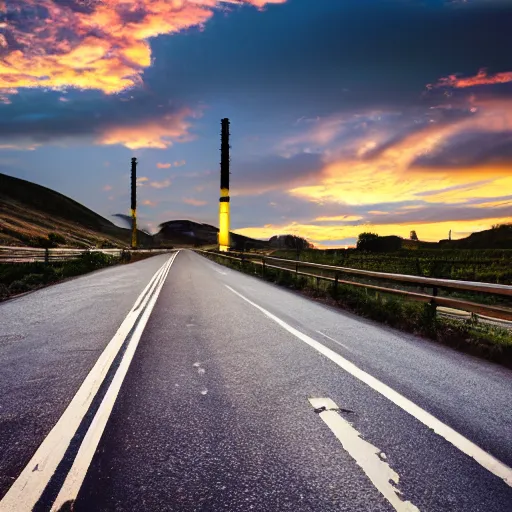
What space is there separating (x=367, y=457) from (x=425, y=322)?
5.49m

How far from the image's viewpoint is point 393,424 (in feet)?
10.7

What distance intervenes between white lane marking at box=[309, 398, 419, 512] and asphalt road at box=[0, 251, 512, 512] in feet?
0.04

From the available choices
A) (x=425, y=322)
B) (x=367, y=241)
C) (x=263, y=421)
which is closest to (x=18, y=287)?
(x=425, y=322)

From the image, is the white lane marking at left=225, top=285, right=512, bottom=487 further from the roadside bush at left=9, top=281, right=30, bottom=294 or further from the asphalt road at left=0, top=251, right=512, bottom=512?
the roadside bush at left=9, top=281, right=30, bottom=294

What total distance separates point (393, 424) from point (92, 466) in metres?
2.33

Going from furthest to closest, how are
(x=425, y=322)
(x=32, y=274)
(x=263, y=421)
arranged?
1. (x=32, y=274)
2. (x=425, y=322)
3. (x=263, y=421)

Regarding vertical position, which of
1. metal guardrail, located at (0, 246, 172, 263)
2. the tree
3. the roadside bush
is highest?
the tree

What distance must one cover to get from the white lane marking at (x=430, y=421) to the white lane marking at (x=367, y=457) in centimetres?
65

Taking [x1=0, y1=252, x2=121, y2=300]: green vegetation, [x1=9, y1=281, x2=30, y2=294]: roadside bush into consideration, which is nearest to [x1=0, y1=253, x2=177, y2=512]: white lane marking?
[x1=0, y1=252, x2=121, y2=300]: green vegetation

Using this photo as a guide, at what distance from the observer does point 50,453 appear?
279 cm

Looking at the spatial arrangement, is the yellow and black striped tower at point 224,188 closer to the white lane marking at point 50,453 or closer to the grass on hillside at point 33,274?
the grass on hillside at point 33,274

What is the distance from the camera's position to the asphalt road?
234 centimetres

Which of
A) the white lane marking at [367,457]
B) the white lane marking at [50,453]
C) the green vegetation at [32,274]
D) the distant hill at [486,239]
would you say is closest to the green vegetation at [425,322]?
the white lane marking at [367,457]

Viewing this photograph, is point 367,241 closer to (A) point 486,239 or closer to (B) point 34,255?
(A) point 486,239
